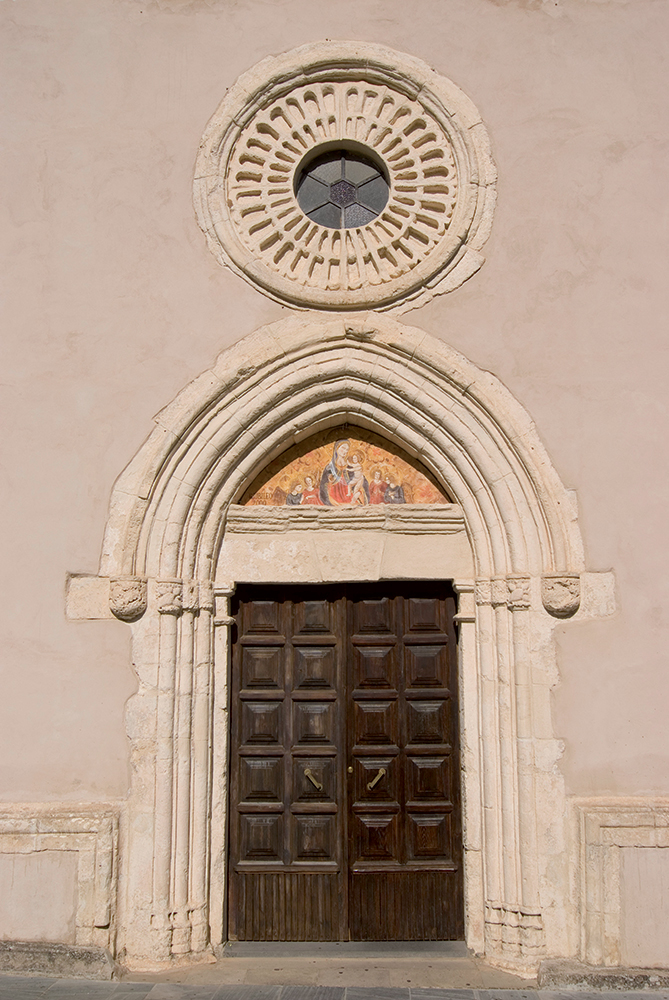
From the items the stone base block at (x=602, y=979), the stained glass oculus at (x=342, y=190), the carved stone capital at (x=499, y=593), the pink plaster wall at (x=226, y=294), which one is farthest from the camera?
the stained glass oculus at (x=342, y=190)

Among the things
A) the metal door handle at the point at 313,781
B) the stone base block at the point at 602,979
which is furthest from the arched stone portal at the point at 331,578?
the metal door handle at the point at 313,781

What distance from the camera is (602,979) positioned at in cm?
416

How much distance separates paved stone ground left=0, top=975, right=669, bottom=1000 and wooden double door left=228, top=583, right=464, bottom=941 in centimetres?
59

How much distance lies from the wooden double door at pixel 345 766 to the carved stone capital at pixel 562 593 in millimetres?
679

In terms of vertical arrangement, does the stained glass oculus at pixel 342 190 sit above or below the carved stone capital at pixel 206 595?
above

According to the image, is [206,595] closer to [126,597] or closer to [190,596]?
[190,596]

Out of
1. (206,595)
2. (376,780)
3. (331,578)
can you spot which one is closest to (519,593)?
(331,578)

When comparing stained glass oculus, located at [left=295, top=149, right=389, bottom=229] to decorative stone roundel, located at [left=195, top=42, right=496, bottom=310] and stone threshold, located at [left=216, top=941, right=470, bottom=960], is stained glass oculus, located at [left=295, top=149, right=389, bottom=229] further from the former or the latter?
stone threshold, located at [left=216, top=941, right=470, bottom=960]

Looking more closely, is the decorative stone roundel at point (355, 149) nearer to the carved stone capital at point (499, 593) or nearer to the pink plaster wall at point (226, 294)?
the pink plaster wall at point (226, 294)

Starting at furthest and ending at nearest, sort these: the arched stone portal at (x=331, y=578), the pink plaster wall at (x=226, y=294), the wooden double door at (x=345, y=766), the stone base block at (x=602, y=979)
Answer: the wooden double door at (x=345, y=766) < the pink plaster wall at (x=226, y=294) < the arched stone portal at (x=331, y=578) < the stone base block at (x=602, y=979)

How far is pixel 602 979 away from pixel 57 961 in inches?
113

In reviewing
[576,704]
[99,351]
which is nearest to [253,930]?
[576,704]

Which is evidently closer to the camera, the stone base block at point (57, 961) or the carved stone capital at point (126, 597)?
the stone base block at point (57, 961)

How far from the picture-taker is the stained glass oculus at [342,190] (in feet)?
17.0
